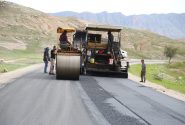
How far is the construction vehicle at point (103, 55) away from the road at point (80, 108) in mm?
10409

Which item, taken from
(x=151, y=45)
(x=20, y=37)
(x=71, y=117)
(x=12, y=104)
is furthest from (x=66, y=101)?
(x=151, y=45)

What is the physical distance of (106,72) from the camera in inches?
1310

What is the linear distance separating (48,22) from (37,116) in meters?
122

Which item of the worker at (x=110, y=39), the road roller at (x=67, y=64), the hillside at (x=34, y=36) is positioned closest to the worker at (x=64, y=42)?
the road roller at (x=67, y=64)

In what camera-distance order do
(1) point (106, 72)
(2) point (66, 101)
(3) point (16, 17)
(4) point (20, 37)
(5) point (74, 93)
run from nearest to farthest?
1. (2) point (66, 101)
2. (5) point (74, 93)
3. (1) point (106, 72)
4. (4) point (20, 37)
5. (3) point (16, 17)

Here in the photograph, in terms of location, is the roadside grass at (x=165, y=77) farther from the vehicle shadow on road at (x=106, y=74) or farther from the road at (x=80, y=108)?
the road at (x=80, y=108)

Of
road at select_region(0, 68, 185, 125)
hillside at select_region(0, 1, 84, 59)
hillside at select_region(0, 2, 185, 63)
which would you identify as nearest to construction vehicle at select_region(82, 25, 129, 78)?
road at select_region(0, 68, 185, 125)

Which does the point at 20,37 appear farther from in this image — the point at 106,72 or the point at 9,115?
the point at 9,115

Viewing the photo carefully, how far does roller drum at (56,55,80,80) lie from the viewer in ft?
88.6

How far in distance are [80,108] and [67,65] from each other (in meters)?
11.6

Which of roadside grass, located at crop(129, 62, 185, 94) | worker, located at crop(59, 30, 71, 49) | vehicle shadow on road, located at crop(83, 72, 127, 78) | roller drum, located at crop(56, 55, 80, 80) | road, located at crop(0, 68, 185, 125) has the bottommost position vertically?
roadside grass, located at crop(129, 62, 185, 94)

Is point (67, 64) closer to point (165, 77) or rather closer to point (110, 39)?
point (110, 39)

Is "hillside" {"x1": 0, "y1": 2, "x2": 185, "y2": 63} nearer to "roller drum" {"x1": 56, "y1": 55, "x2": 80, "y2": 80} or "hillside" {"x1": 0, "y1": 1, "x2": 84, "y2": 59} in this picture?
"hillside" {"x1": 0, "y1": 1, "x2": 84, "y2": 59}

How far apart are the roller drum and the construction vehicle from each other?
18.1 ft
